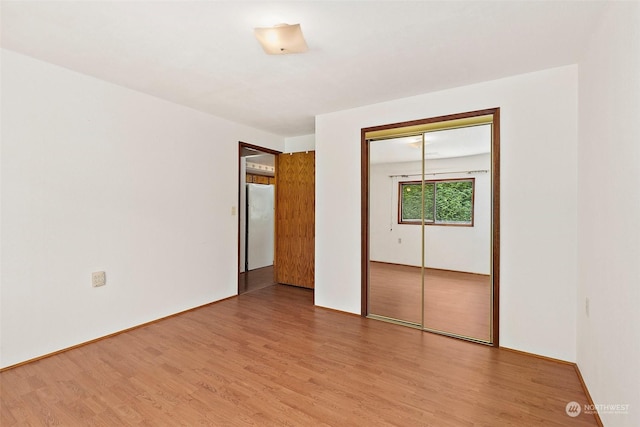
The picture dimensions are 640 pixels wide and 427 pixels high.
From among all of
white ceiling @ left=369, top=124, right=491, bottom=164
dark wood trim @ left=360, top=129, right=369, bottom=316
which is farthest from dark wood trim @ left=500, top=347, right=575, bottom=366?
white ceiling @ left=369, top=124, right=491, bottom=164

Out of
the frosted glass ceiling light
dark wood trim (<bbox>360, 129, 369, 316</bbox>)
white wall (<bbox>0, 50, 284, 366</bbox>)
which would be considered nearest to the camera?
the frosted glass ceiling light

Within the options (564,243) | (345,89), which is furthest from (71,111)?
(564,243)

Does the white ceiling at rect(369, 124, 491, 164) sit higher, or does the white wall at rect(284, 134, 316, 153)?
the white wall at rect(284, 134, 316, 153)

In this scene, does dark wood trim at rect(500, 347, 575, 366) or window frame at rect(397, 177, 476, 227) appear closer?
dark wood trim at rect(500, 347, 575, 366)

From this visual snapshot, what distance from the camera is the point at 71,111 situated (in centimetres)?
265

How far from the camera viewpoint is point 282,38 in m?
1.93

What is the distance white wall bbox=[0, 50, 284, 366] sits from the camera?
7.75 ft

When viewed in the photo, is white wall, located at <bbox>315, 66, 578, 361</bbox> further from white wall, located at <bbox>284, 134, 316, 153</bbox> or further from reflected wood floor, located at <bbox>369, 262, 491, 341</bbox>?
white wall, located at <bbox>284, 134, 316, 153</bbox>

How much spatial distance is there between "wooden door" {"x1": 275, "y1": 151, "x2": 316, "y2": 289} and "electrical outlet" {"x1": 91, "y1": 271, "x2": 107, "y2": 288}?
2562mm

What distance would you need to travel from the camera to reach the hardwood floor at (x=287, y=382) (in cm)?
182

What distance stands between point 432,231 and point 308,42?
2265 millimetres

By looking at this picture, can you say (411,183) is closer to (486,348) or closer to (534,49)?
(534,49)

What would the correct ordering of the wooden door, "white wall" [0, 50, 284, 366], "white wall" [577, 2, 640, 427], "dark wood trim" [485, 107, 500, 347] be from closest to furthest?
"white wall" [577, 2, 640, 427] → "white wall" [0, 50, 284, 366] → "dark wood trim" [485, 107, 500, 347] → the wooden door

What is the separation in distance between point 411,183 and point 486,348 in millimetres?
1805
